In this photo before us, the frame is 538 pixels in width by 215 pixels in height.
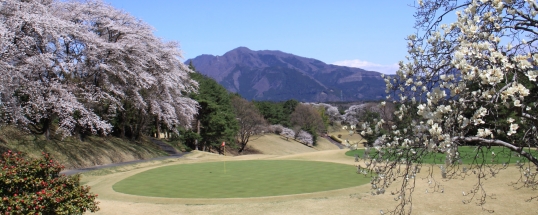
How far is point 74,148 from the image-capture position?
2503 centimetres

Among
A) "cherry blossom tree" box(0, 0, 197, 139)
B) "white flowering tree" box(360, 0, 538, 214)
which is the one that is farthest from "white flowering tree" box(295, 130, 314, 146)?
"white flowering tree" box(360, 0, 538, 214)

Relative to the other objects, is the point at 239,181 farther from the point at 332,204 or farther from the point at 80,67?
the point at 80,67

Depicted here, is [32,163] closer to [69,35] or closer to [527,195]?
[527,195]

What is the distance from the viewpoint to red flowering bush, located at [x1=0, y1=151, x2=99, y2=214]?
7.84 meters

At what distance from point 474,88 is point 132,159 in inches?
1048

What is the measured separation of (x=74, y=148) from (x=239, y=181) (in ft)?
45.1

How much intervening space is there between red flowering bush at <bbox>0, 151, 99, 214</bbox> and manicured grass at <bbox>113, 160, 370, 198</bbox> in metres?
4.37

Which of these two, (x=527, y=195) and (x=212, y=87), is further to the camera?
(x=212, y=87)

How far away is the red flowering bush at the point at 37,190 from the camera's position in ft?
25.7

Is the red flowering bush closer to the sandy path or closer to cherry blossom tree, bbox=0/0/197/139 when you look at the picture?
the sandy path

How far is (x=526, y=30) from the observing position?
17.4 ft

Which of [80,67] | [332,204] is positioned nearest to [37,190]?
[332,204]

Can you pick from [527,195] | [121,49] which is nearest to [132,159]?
[121,49]

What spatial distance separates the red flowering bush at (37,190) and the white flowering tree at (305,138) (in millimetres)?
66898
